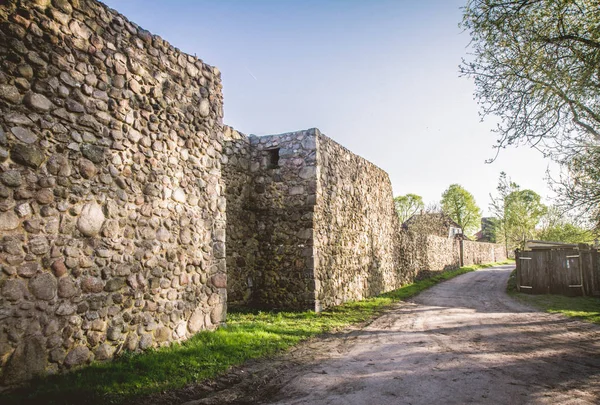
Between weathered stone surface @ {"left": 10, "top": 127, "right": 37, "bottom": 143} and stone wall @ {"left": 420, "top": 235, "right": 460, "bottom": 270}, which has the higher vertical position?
weathered stone surface @ {"left": 10, "top": 127, "right": 37, "bottom": 143}

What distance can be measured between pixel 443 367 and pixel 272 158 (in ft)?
25.2

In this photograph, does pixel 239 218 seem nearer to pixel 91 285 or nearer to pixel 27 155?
pixel 91 285

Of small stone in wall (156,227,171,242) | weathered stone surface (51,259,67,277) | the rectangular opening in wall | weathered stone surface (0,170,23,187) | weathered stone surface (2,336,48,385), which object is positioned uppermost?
the rectangular opening in wall

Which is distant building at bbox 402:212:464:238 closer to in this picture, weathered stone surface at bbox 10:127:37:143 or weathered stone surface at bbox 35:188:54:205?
weathered stone surface at bbox 35:188:54:205

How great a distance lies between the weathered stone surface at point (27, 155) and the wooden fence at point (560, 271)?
641 inches

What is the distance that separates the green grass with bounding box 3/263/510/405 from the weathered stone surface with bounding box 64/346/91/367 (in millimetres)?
103

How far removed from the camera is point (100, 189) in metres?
4.77

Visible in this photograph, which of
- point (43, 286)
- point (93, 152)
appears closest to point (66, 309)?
point (43, 286)

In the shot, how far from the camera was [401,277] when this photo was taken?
1741 centimetres

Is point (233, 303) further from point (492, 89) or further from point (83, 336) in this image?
point (492, 89)

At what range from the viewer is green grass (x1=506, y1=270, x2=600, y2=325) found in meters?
9.38

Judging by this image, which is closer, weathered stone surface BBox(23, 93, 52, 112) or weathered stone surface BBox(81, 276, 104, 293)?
weathered stone surface BBox(23, 93, 52, 112)

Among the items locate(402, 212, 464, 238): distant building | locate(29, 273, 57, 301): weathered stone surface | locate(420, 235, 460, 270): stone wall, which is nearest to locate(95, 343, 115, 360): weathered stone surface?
locate(29, 273, 57, 301): weathered stone surface

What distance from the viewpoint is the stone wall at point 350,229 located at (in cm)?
→ 1058
